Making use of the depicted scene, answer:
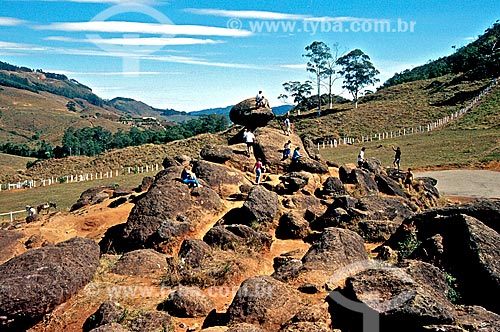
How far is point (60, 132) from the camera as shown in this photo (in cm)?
16275

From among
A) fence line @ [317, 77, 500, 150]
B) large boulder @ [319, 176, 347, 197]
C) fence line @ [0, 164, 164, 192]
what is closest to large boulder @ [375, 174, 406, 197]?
large boulder @ [319, 176, 347, 197]

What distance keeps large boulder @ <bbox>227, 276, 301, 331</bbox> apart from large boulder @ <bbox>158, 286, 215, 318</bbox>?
110cm

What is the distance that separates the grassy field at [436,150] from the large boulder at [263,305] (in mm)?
30967

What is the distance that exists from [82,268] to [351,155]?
38.6m

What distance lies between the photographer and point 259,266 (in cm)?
1331

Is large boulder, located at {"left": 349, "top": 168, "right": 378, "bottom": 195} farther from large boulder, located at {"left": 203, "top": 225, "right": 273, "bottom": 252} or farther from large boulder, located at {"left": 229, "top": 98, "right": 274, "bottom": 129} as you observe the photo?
large boulder, located at {"left": 203, "top": 225, "right": 273, "bottom": 252}

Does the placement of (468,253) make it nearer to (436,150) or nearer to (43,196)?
(43,196)

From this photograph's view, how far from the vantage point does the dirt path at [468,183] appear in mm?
27922

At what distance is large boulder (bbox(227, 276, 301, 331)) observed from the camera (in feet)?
30.6

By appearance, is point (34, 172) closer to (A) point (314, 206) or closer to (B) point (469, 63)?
(A) point (314, 206)

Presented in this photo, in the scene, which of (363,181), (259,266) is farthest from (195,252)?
(363,181)

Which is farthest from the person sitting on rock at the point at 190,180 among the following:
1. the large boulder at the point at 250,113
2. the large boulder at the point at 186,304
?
the large boulder at the point at 250,113

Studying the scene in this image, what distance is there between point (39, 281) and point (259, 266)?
19.6 ft

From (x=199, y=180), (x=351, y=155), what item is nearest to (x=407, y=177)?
(x=199, y=180)
